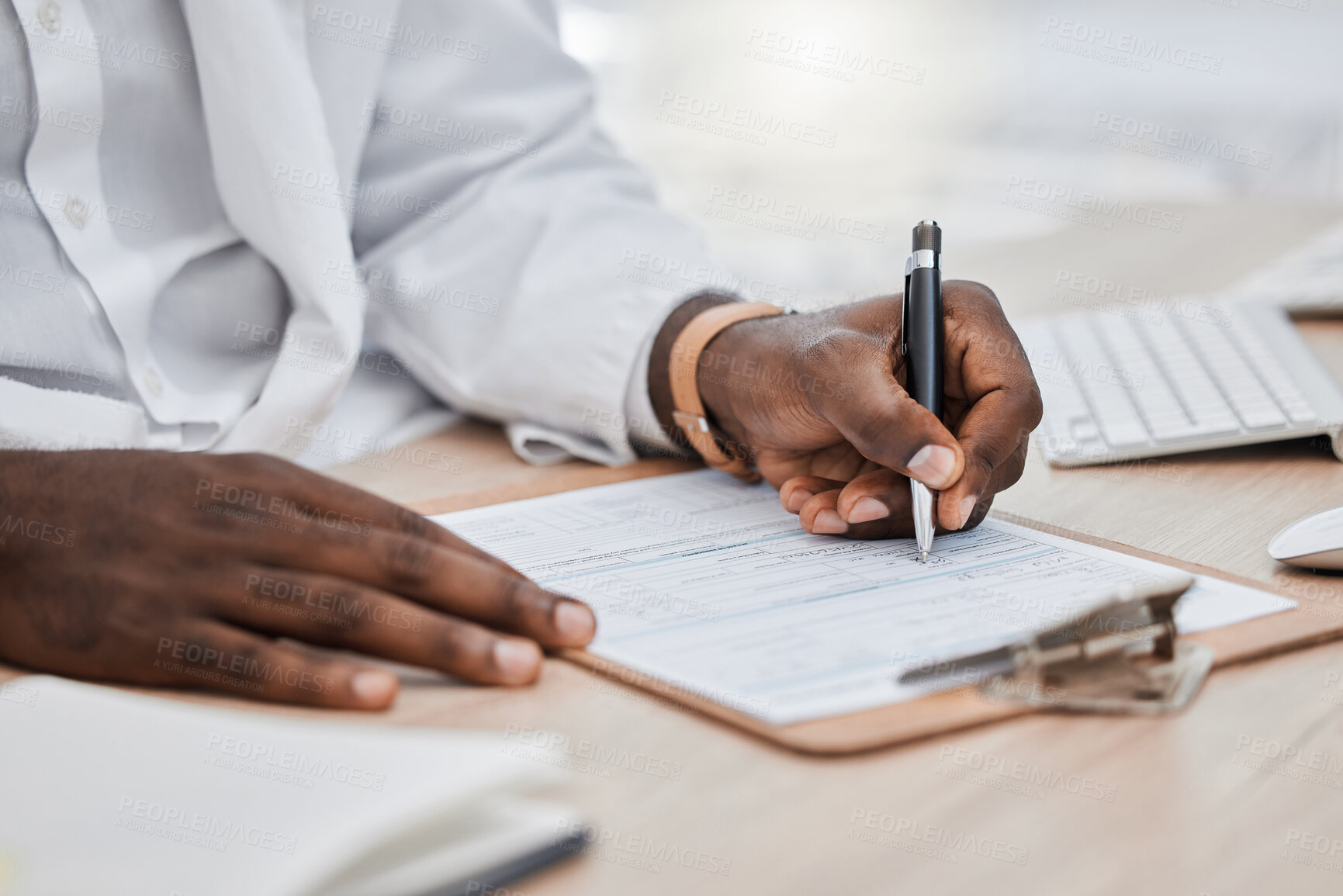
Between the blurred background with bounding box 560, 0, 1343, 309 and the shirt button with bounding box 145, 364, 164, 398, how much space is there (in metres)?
1.18

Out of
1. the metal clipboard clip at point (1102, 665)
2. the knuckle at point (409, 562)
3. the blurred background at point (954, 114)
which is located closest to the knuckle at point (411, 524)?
the knuckle at point (409, 562)

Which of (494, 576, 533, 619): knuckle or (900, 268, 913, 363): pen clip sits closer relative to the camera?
(494, 576, 533, 619): knuckle

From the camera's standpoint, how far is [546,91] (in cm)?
100

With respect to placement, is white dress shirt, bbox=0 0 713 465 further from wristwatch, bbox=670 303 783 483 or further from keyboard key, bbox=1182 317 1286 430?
keyboard key, bbox=1182 317 1286 430

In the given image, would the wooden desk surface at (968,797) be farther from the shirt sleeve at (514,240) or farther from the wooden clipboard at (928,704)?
the shirt sleeve at (514,240)

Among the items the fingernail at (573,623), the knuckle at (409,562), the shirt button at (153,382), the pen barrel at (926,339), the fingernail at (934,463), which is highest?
the pen barrel at (926,339)

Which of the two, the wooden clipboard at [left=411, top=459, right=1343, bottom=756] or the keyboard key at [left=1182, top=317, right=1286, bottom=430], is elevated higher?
the keyboard key at [left=1182, top=317, right=1286, bottom=430]

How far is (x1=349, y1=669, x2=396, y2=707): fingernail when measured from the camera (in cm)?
43

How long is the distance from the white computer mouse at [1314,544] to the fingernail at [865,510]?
221 mm

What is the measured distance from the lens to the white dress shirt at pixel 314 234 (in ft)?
2.39

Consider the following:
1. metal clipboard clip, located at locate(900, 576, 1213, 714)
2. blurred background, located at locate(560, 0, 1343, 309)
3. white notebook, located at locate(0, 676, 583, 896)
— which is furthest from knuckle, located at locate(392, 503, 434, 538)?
blurred background, located at locate(560, 0, 1343, 309)

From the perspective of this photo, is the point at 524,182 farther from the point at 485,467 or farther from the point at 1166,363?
the point at 1166,363

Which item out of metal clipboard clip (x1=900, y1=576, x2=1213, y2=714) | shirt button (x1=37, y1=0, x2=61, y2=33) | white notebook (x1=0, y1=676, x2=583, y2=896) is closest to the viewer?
white notebook (x1=0, y1=676, x2=583, y2=896)

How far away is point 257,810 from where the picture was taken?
0.33 m
